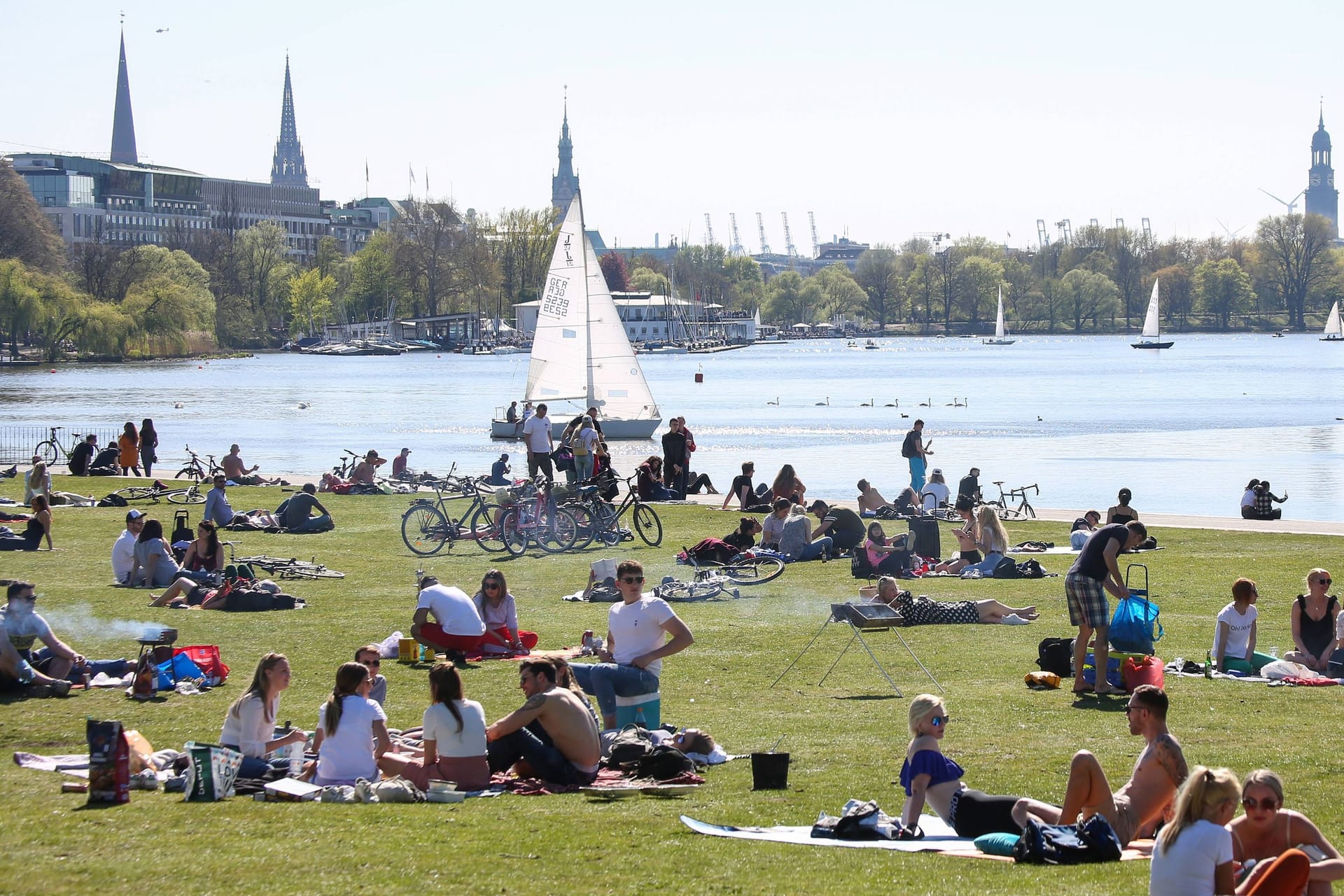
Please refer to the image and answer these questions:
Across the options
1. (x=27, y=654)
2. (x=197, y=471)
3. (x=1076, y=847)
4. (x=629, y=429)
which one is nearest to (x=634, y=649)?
(x=1076, y=847)

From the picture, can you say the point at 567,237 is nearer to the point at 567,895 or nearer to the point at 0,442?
the point at 0,442

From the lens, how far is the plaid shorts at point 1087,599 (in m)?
13.0

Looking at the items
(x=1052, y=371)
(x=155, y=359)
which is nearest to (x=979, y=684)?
(x=1052, y=371)

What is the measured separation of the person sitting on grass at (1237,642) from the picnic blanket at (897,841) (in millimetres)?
5724

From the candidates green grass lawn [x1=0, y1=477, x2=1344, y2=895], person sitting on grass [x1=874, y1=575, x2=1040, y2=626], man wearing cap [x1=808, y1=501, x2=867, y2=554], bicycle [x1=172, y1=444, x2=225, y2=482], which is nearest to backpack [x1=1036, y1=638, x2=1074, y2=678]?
green grass lawn [x1=0, y1=477, x2=1344, y2=895]

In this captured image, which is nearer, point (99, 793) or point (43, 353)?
point (99, 793)

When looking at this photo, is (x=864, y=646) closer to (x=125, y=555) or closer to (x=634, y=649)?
(x=634, y=649)

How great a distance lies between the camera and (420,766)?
32.7ft

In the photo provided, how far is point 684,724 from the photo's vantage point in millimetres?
12227

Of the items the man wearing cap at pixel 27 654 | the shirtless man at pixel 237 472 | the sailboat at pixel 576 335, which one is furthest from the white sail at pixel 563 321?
the man wearing cap at pixel 27 654

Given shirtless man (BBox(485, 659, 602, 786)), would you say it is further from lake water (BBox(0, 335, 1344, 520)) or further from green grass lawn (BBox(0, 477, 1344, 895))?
lake water (BBox(0, 335, 1344, 520))

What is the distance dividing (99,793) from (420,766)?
6.48 ft

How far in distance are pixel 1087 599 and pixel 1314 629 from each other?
248 centimetres

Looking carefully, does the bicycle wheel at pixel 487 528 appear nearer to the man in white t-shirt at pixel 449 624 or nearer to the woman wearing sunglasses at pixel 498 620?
the woman wearing sunglasses at pixel 498 620
